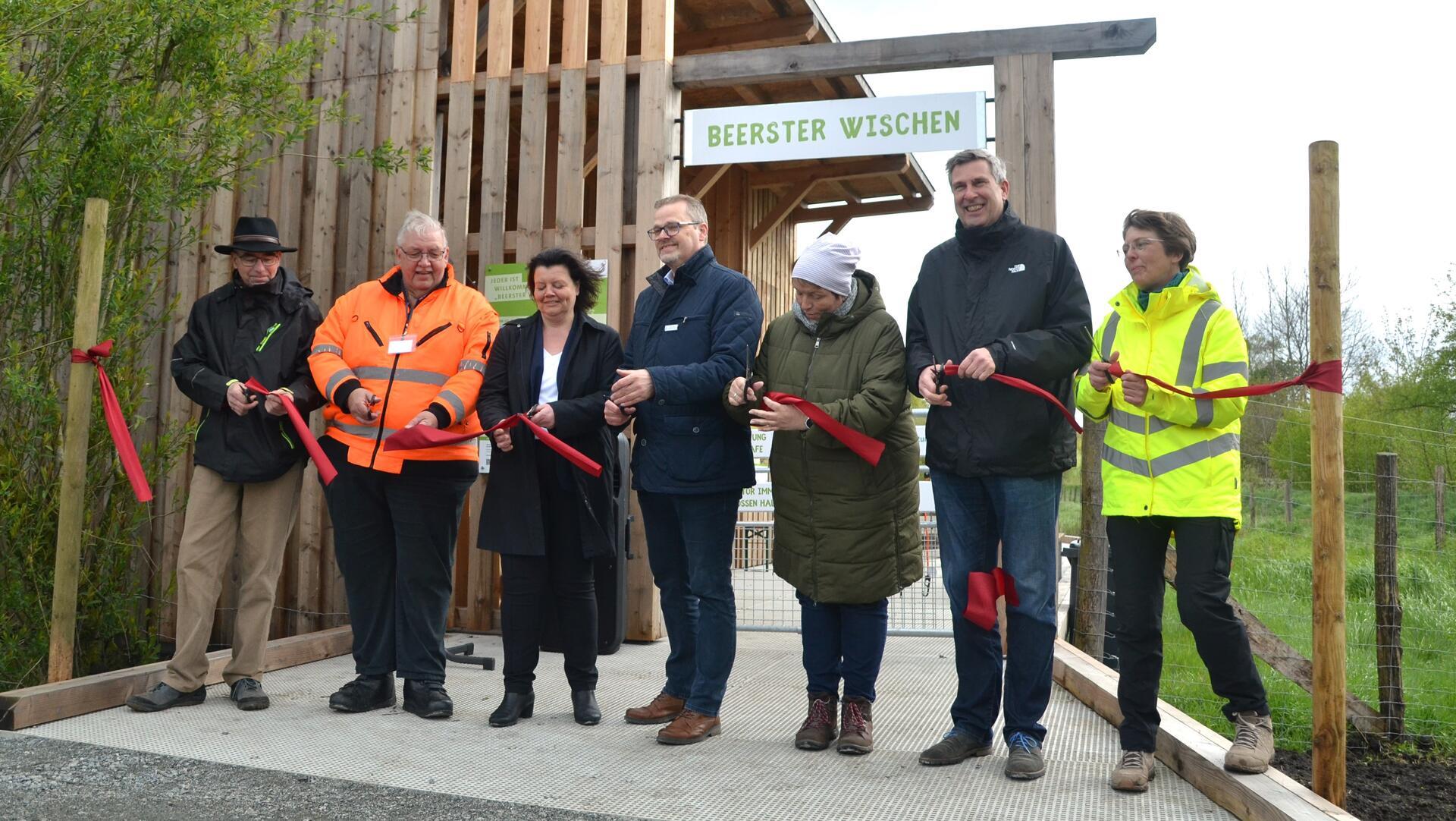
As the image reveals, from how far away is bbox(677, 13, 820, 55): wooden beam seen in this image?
7875mm

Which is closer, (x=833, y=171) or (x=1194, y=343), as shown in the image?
(x=1194, y=343)

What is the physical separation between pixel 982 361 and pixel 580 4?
11.9 ft

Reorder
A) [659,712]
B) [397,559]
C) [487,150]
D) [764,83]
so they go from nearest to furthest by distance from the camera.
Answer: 1. [659,712]
2. [397,559]
3. [487,150]
4. [764,83]

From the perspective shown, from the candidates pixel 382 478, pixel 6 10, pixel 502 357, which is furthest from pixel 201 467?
pixel 6 10

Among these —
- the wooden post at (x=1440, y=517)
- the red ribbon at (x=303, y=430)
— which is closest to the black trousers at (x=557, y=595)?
the red ribbon at (x=303, y=430)

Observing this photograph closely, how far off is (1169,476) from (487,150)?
13.1 ft

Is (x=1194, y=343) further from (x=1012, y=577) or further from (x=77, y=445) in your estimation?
(x=77, y=445)

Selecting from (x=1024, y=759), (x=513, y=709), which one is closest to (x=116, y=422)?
(x=513, y=709)

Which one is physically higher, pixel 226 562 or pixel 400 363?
pixel 400 363

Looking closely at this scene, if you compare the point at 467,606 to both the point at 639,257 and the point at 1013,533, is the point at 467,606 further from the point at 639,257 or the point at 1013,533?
the point at 1013,533

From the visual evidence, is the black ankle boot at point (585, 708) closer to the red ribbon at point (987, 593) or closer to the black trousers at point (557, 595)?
the black trousers at point (557, 595)

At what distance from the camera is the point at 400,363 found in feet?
12.2

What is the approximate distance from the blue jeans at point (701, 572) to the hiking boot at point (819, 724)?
28cm

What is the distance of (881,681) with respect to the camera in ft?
14.6
